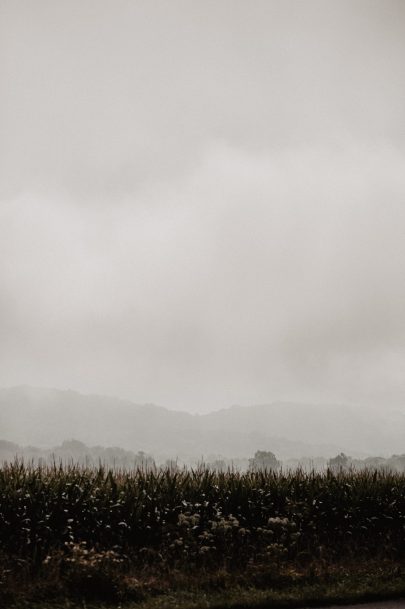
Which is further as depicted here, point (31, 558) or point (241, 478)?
point (241, 478)

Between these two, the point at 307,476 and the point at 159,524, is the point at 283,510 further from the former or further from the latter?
the point at 159,524

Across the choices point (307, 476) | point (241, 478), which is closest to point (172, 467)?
point (241, 478)

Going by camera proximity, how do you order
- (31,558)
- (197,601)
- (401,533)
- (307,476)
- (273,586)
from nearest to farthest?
(197,601)
(273,586)
(31,558)
(401,533)
(307,476)

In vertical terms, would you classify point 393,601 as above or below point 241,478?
below

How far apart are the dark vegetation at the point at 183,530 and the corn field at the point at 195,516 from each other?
0.08 feet

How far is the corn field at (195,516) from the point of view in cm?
1089

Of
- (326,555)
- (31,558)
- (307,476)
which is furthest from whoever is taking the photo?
(307,476)

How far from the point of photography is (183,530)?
38.4 feet

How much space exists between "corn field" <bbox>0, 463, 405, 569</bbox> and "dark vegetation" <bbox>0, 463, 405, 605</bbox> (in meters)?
0.03

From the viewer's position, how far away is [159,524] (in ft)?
39.6

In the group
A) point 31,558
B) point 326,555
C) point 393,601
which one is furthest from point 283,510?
point 31,558

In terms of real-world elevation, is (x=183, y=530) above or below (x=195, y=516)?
below

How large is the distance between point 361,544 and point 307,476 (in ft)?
10.4

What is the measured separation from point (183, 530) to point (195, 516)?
367 mm
